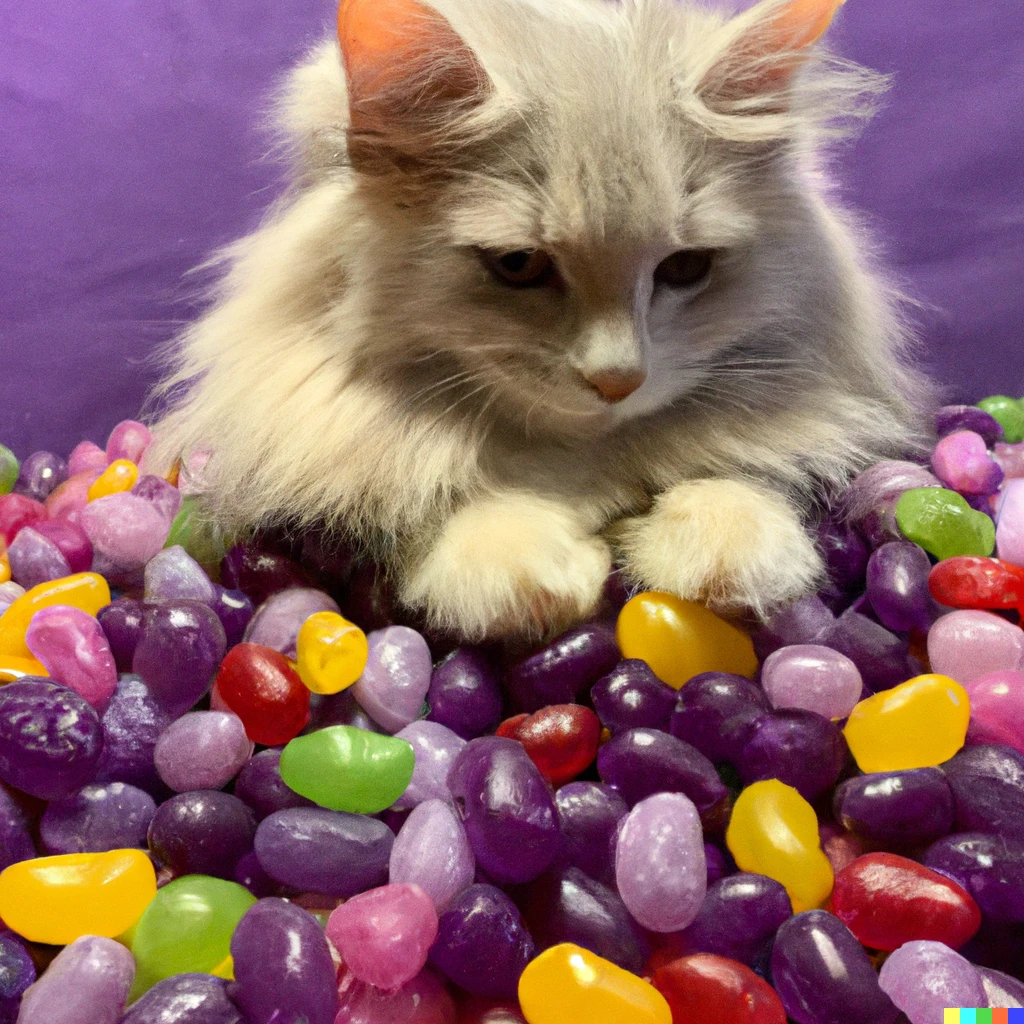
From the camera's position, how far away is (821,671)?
1040 mm

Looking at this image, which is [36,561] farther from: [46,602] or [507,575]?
[507,575]

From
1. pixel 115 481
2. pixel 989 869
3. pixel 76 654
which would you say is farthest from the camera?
pixel 115 481

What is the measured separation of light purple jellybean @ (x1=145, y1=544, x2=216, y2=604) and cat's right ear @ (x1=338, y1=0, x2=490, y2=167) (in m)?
0.56

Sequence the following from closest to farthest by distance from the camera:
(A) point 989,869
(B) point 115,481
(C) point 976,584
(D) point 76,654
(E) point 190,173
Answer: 1. (A) point 989,869
2. (D) point 76,654
3. (C) point 976,584
4. (B) point 115,481
5. (E) point 190,173

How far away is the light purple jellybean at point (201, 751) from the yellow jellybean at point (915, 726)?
0.64 m

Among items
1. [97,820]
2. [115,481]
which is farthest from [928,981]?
[115,481]

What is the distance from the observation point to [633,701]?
1037 millimetres

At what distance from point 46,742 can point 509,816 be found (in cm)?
44

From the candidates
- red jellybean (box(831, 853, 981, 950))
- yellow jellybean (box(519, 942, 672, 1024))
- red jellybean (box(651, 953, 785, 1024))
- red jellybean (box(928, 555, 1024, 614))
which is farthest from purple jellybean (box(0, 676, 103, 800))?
red jellybean (box(928, 555, 1024, 614))

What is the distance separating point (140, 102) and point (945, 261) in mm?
1664

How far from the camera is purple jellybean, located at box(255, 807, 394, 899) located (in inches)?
34.8

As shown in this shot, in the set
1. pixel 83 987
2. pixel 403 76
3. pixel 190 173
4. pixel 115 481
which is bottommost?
pixel 115 481

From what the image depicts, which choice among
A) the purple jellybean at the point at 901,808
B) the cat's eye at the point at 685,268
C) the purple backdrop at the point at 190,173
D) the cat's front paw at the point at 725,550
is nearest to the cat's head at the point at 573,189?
the cat's eye at the point at 685,268

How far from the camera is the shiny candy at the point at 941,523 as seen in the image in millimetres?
1243
